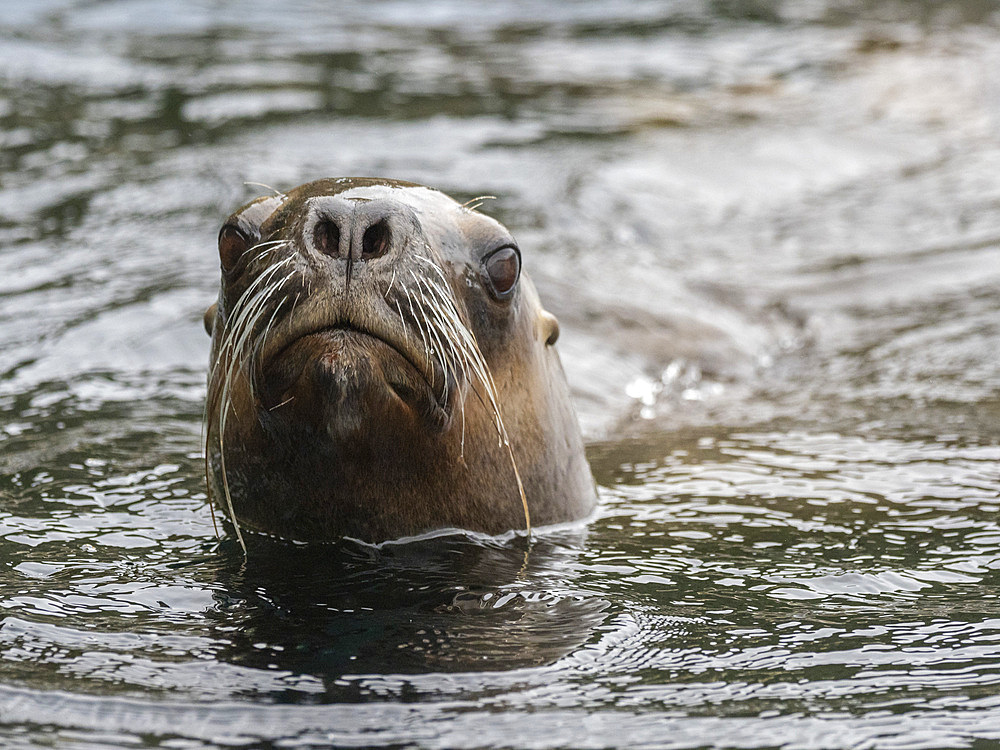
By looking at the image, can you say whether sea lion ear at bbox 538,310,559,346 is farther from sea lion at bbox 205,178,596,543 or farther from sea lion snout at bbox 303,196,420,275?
sea lion snout at bbox 303,196,420,275

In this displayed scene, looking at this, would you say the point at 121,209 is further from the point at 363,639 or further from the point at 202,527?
the point at 363,639

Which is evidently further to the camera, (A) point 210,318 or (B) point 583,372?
(B) point 583,372

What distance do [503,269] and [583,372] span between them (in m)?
2.56

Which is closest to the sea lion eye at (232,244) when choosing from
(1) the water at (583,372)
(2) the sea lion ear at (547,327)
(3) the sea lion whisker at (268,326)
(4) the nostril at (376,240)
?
(3) the sea lion whisker at (268,326)

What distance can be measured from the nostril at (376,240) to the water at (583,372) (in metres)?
0.75

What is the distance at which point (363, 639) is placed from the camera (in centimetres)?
296

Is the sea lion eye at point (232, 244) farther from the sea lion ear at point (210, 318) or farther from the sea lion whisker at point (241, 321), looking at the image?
the sea lion ear at point (210, 318)

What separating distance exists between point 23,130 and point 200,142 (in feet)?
3.60

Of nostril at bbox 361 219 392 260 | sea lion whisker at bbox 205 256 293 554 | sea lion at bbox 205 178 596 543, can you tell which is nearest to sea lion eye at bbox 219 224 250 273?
sea lion at bbox 205 178 596 543

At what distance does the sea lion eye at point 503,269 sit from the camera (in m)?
3.47

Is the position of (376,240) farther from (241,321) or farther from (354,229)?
(241,321)

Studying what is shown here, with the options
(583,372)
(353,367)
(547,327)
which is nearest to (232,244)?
(353,367)

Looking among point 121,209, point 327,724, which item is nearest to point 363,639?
point 327,724

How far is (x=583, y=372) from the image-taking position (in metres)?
6.02
